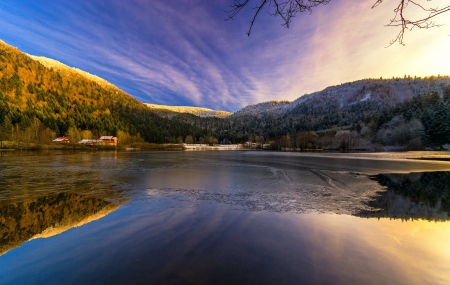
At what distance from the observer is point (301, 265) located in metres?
3.64

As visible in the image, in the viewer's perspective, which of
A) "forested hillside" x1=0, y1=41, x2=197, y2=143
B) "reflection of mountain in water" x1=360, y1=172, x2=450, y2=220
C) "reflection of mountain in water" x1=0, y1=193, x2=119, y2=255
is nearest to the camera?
"reflection of mountain in water" x1=0, y1=193, x2=119, y2=255

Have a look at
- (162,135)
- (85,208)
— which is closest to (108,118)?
(162,135)

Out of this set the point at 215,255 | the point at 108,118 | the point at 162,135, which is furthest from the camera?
the point at 162,135

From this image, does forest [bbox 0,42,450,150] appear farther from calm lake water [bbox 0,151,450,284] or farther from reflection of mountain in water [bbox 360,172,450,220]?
calm lake water [bbox 0,151,450,284]

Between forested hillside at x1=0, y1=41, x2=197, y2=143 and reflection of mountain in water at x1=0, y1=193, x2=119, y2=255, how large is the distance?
261 ft

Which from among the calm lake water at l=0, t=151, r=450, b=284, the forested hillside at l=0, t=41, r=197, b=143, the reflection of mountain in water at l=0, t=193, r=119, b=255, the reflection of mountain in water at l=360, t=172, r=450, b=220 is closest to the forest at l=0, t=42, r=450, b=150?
the forested hillside at l=0, t=41, r=197, b=143

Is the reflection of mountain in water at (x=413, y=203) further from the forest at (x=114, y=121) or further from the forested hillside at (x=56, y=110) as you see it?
the forested hillside at (x=56, y=110)

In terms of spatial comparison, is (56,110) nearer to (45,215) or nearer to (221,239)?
(45,215)

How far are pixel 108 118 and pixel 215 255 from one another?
136296 millimetres

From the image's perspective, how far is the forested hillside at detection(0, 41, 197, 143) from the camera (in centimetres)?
7500

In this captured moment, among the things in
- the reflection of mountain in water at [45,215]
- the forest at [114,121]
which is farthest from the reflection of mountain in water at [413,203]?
the forest at [114,121]

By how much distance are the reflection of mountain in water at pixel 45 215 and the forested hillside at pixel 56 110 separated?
79.6 metres

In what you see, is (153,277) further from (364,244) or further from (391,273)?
(364,244)

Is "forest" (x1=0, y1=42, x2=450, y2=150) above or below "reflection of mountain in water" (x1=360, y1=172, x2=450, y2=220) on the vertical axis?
above
